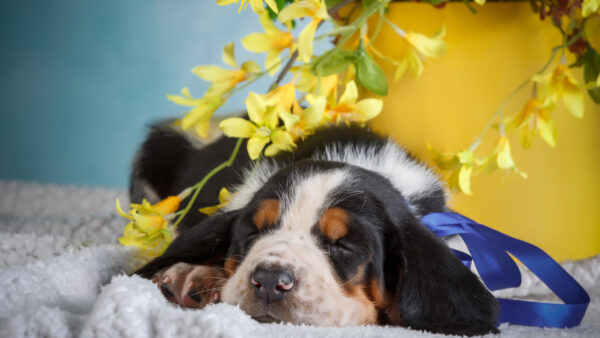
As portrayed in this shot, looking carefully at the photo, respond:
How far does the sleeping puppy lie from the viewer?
1.05 m

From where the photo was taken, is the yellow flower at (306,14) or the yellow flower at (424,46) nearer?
the yellow flower at (306,14)

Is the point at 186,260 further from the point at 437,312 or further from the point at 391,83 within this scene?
the point at 391,83

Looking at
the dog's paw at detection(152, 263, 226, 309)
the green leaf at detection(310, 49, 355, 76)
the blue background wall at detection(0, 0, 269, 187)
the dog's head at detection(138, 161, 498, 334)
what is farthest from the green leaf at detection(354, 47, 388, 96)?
the blue background wall at detection(0, 0, 269, 187)

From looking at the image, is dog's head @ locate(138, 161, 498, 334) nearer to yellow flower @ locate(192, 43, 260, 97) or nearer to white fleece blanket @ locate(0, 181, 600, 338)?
white fleece blanket @ locate(0, 181, 600, 338)

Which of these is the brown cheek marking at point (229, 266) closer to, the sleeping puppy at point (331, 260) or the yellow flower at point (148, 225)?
the sleeping puppy at point (331, 260)

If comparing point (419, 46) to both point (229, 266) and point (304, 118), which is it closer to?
point (304, 118)

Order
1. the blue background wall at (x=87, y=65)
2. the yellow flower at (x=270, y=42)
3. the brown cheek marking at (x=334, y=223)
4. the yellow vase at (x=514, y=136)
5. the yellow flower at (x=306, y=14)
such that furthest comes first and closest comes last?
1. the blue background wall at (x=87, y=65)
2. the yellow vase at (x=514, y=136)
3. the yellow flower at (x=270, y=42)
4. the yellow flower at (x=306, y=14)
5. the brown cheek marking at (x=334, y=223)

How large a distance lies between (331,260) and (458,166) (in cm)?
60

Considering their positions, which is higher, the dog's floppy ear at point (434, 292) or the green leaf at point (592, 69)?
the green leaf at point (592, 69)

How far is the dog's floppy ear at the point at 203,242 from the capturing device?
1292 mm

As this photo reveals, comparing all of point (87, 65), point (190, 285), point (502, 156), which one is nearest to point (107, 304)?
point (190, 285)

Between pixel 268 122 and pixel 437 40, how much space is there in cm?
47

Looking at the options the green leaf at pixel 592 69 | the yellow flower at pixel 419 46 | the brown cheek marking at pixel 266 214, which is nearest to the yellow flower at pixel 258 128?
the brown cheek marking at pixel 266 214

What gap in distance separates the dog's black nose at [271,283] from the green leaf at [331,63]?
0.55m
